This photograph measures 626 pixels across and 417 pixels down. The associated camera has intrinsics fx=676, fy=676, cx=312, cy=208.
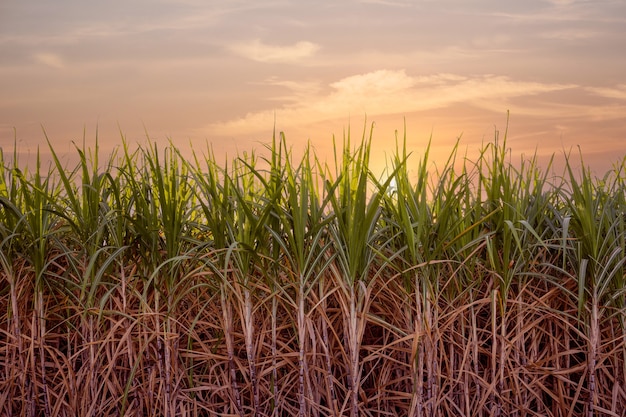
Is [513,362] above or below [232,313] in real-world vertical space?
below

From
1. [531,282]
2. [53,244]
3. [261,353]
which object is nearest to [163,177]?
[53,244]

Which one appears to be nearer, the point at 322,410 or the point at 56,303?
the point at 322,410

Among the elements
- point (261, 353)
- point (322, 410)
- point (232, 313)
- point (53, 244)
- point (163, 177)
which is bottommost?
point (322, 410)

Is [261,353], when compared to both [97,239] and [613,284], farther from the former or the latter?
[613,284]

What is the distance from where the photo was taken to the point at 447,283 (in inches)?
120

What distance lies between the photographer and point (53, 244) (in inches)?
139

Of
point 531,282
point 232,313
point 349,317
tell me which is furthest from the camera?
point 531,282

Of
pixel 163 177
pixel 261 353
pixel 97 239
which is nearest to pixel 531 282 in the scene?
pixel 261 353

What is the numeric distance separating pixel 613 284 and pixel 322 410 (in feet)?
5.04

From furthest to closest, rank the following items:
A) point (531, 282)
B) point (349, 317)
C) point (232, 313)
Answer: point (531, 282) < point (232, 313) < point (349, 317)

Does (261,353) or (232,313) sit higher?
(232,313)

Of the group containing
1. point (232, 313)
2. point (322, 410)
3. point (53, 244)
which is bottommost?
point (322, 410)

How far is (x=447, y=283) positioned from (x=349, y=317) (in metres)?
0.47

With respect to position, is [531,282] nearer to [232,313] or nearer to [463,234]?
[463,234]
